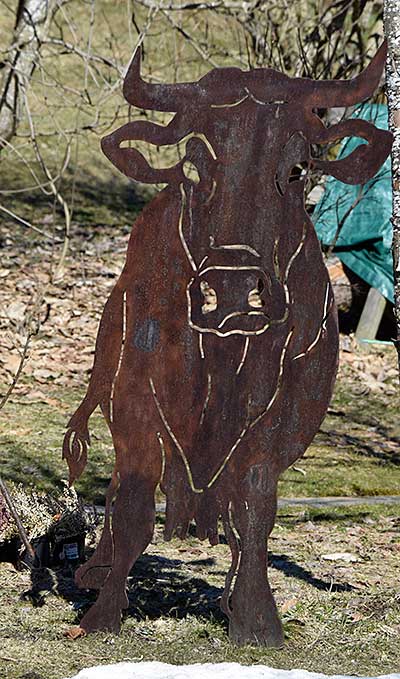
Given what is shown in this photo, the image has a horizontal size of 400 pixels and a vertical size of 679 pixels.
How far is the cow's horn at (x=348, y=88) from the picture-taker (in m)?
4.58

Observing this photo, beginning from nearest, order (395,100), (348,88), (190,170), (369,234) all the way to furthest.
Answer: (348,88) < (395,100) < (190,170) < (369,234)

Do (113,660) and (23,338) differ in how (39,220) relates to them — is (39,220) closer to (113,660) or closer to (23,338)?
(23,338)

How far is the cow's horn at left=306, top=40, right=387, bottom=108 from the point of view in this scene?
180 inches

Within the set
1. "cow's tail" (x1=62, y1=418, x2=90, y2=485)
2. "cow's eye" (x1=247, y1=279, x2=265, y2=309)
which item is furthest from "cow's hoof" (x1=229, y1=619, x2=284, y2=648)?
"cow's eye" (x1=247, y1=279, x2=265, y2=309)

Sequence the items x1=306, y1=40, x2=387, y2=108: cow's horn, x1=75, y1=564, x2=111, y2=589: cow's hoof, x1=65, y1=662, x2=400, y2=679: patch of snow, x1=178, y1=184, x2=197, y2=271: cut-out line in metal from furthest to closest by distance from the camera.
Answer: x1=75, y1=564, x2=111, y2=589: cow's hoof → x1=178, y1=184, x2=197, y2=271: cut-out line in metal → x1=306, y1=40, x2=387, y2=108: cow's horn → x1=65, y1=662, x2=400, y2=679: patch of snow

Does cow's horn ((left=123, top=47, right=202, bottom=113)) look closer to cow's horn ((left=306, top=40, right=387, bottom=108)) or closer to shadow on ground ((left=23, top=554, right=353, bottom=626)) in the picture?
cow's horn ((left=306, top=40, right=387, bottom=108))

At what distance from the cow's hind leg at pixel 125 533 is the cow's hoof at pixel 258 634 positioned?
56cm

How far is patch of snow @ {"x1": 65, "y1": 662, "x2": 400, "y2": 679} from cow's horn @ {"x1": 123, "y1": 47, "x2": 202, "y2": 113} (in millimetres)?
2525

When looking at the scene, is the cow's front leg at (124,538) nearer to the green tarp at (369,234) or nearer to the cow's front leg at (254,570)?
the cow's front leg at (254,570)

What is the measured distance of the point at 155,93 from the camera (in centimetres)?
477

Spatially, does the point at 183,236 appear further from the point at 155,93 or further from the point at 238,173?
the point at 155,93

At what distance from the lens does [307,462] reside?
30.3 feet

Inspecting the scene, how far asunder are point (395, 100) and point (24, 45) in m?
6.23

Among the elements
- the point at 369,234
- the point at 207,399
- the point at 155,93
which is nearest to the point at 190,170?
the point at 155,93
